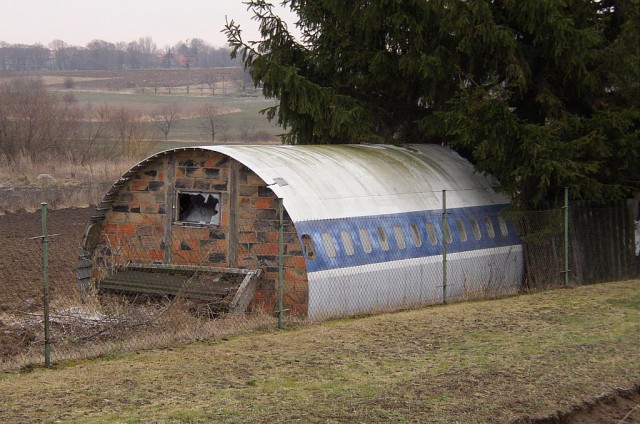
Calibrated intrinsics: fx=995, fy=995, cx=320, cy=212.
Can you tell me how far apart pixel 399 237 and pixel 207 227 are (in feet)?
12.2

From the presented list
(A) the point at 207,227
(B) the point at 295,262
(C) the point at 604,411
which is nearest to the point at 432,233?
(B) the point at 295,262

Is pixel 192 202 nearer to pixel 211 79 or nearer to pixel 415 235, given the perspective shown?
pixel 415 235

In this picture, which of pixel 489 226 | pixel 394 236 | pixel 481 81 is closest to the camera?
pixel 394 236

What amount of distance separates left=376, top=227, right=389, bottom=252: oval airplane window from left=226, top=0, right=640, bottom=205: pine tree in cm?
399

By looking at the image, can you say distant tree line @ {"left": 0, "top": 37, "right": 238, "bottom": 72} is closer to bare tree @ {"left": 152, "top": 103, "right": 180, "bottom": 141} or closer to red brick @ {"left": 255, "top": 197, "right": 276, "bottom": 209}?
bare tree @ {"left": 152, "top": 103, "right": 180, "bottom": 141}

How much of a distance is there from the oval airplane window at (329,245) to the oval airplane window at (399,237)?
1925 millimetres

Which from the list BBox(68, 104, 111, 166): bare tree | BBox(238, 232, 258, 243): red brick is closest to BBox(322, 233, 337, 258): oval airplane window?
BBox(238, 232, 258, 243): red brick

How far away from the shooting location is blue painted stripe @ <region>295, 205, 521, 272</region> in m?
17.5

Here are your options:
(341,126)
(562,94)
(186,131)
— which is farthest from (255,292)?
(186,131)

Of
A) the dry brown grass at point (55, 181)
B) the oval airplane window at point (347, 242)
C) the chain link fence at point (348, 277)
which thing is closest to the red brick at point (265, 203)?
the chain link fence at point (348, 277)

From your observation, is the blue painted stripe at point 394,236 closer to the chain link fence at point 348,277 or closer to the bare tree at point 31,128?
the chain link fence at point 348,277

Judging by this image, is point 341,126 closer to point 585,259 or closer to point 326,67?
point 326,67

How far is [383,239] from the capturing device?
1891cm

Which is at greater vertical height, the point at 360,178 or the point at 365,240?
the point at 360,178
